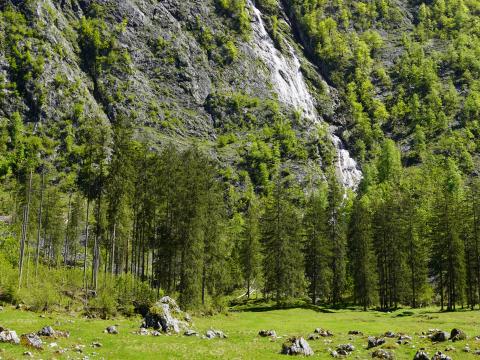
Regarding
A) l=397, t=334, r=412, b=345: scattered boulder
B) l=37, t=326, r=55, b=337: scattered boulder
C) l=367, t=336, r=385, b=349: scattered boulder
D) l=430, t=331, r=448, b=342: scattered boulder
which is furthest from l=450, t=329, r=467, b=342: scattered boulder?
l=37, t=326, r=55, b=337: scattered boulder

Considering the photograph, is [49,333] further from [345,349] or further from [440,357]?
[440,357]

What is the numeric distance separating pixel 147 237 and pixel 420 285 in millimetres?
43010

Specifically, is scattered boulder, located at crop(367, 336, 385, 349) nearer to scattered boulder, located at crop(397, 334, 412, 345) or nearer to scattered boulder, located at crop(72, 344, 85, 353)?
scattered boulder, located at crop(397, 334, 412, 345)

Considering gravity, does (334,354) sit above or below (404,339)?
below

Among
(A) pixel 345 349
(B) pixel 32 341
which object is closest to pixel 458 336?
(A) pixel 345 349

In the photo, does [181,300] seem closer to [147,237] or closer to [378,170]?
[147,237]

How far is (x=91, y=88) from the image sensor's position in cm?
17450

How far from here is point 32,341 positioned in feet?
81.7

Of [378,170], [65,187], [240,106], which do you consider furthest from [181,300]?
[240,106]

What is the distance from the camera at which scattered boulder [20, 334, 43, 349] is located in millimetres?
24605

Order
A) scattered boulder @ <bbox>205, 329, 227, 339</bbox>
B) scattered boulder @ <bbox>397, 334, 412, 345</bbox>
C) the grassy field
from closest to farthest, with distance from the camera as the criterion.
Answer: the grassy field → scattered boulder @ <bbox>397, 334, 412, 345</bbox> → scattered boulder @ <bbox>205, 329, 227, 339</bbox>

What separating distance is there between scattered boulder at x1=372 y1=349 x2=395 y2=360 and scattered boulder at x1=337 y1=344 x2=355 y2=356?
5.38ft

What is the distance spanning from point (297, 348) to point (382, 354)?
190 inches

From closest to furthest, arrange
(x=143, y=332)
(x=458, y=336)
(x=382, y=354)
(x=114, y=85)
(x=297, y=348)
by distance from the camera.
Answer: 1. (x=382, y=354)
2. (x=297, y=348)
3. (x=458, y=336)
4. (x=143, y=332)
5. (x=114, y=85)
